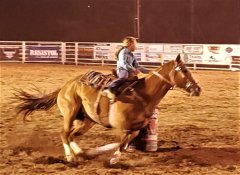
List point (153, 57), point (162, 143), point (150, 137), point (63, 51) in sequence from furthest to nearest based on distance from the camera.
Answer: point (63, 51) < point (153, 57) < point (162, 143) < point (150, 137)

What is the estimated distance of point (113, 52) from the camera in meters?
24.5

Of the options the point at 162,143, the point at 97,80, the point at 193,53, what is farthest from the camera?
the point at 193,53

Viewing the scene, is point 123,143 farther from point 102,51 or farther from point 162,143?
point 102,51

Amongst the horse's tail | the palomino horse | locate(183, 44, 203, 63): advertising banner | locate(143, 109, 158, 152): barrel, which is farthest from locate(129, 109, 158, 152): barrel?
locate(183, 44, 203, 63): advertising banner

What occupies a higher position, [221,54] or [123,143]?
[221,54]

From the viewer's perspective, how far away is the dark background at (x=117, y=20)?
3478cm

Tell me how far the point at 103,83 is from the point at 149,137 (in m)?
1.29

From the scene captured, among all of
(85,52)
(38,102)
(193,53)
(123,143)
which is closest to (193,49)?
(193,53)

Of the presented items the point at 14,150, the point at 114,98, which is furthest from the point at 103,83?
the point at 14,150

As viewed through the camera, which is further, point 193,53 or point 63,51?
point 63,51

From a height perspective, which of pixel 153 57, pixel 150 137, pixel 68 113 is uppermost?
pixel 153 57

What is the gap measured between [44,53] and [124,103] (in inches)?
780

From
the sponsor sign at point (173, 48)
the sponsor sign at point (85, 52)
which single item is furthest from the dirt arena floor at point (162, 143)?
the sponsor sign at point (85, 52)

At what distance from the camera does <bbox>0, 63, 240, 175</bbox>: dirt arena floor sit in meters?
6.50
